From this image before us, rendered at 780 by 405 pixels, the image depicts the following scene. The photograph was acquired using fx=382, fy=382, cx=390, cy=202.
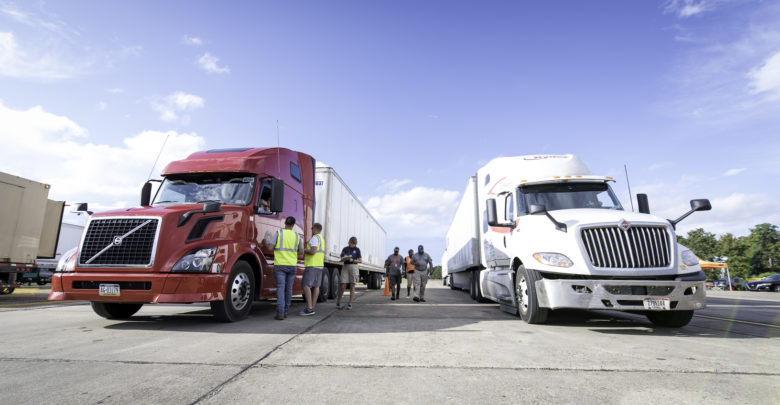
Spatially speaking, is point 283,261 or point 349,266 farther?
point 349,266

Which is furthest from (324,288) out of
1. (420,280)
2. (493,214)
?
(493,214)

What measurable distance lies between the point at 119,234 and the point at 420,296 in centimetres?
759

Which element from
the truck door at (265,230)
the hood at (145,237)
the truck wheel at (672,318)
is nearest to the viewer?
the hood at (145,237)

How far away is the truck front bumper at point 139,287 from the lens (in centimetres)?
500

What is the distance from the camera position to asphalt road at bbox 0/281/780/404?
254 cm

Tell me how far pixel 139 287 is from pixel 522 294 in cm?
560

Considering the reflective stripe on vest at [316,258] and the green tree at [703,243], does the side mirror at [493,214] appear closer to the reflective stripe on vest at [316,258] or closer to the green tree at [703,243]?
the reflective stripe on vest at [316,258]

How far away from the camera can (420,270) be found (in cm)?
1090

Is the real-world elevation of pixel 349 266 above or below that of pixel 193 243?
below

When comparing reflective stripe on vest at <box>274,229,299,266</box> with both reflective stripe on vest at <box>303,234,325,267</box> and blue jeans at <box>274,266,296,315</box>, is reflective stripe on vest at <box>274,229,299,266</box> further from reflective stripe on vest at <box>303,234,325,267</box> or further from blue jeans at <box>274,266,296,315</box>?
reflective stripe on vest at <box>303,234,325,267</box>

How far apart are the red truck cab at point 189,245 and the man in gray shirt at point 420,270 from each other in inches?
192

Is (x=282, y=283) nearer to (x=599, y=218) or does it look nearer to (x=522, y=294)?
(x=522, y=294)

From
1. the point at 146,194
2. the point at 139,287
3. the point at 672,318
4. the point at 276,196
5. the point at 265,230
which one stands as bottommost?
the point at 672,318

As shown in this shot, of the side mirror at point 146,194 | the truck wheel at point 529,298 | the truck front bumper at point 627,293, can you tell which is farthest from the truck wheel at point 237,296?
the truck front bumper at point 627,293
